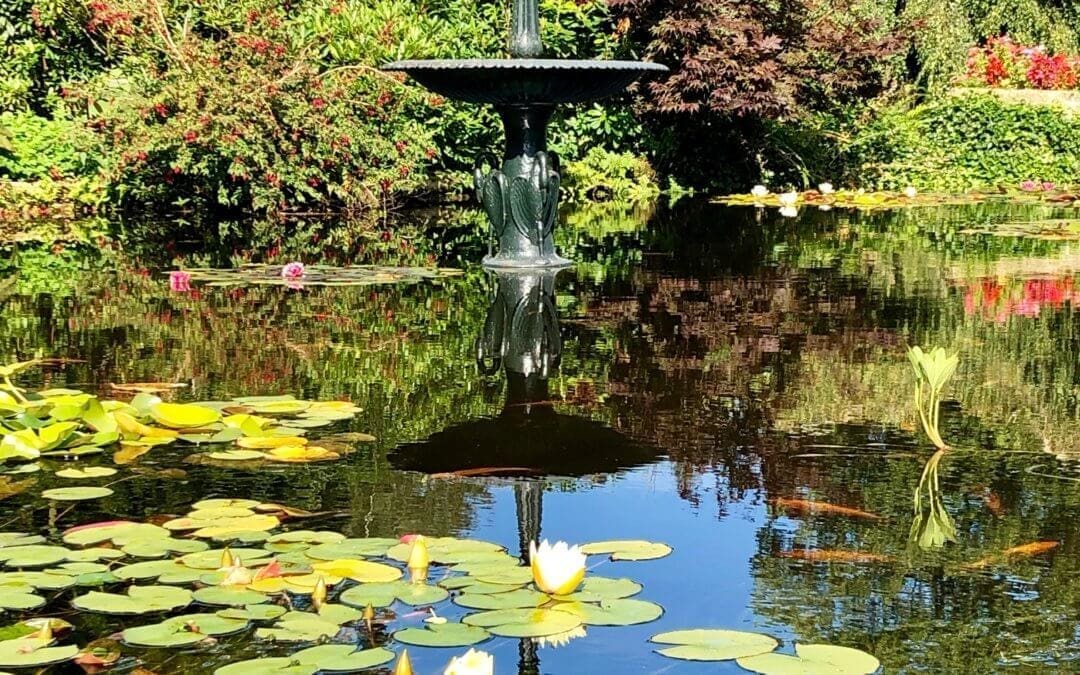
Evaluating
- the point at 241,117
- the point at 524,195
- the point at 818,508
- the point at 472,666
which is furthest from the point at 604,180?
the point at 472,666

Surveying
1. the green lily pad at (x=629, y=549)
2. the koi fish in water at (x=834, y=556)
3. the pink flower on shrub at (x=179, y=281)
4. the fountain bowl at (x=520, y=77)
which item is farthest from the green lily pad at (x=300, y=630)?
the fountain bowl at (x=520, y=77)

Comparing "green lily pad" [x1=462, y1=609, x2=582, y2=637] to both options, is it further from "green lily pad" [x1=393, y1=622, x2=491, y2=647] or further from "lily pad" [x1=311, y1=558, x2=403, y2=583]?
"lily pad" [x1=311, y1=558, x2=403, y2=583]

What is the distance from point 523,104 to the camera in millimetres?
9125

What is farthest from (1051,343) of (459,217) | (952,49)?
(952,49)

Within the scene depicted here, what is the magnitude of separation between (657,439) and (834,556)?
1.21 meters

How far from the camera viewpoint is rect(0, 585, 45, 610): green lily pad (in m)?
2.76

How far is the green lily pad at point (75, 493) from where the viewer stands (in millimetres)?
3631

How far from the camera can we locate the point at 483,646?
2619mm

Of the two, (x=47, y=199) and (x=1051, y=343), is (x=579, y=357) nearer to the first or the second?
(x=1051, y=343)

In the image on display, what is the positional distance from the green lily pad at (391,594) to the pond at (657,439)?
1.6 inches

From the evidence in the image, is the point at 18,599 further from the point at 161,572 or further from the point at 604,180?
the point at 604,180

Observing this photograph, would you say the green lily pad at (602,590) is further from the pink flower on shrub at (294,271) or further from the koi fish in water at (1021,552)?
the pink flower on shrub at (294,271)

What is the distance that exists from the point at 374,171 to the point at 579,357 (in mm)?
7787

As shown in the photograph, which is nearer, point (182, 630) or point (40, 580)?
point (182, 630)
